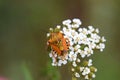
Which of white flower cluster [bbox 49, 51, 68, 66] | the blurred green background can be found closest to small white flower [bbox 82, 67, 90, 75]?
white flower cluster [bbox 49, 51, 68, 66]

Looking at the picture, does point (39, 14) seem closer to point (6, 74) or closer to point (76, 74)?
point (6, 74)

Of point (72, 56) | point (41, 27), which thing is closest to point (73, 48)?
point (72, 56)

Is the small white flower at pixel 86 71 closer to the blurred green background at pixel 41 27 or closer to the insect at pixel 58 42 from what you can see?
the insect at pixel 58 42

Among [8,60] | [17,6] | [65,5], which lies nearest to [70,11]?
[65,5]

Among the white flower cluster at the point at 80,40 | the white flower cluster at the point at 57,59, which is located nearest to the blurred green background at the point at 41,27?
the white flower cluster at the point at 80,40

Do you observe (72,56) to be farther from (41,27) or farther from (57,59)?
(41,27)

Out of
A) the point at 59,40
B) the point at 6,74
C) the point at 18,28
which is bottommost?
the point at 59,40
